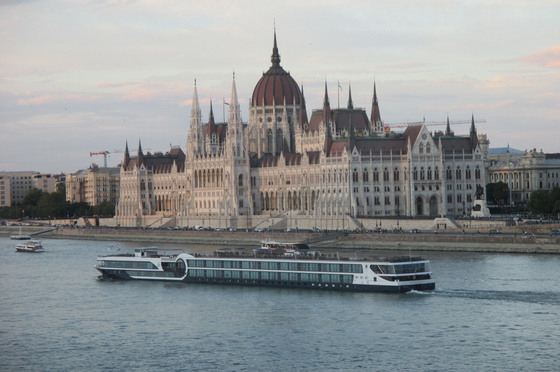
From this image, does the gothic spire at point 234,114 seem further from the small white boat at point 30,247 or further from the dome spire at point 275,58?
the small white boat at point 30,247

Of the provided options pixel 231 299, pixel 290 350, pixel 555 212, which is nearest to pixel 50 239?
pixel 555 212

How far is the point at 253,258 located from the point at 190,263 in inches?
245

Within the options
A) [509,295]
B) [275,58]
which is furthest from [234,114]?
[509,295]

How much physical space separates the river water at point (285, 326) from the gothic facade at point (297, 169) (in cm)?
5239

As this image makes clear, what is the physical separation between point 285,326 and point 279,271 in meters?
16.9

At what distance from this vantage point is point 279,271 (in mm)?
84500

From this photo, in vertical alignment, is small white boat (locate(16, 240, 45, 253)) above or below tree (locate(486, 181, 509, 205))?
below

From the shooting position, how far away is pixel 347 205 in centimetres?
14162

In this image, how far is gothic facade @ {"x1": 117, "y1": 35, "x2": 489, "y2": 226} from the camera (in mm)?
143750

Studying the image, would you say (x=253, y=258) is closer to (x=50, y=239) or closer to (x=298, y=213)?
(x=298, y=213)

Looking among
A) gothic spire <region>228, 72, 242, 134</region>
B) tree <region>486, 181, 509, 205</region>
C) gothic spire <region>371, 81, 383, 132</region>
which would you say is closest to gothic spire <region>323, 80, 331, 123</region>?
gothic spire <region>371, 81, 383, 132</region>

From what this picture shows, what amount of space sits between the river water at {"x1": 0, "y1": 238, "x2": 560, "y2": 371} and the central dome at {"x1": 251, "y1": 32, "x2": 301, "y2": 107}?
89.8 metres

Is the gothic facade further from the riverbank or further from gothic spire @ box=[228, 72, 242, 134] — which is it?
the riverbank

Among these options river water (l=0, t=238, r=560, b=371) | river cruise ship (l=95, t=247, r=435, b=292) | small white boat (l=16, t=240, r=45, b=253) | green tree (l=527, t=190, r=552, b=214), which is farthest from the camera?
green tree (l=527, t=190, r=552, b=214)
